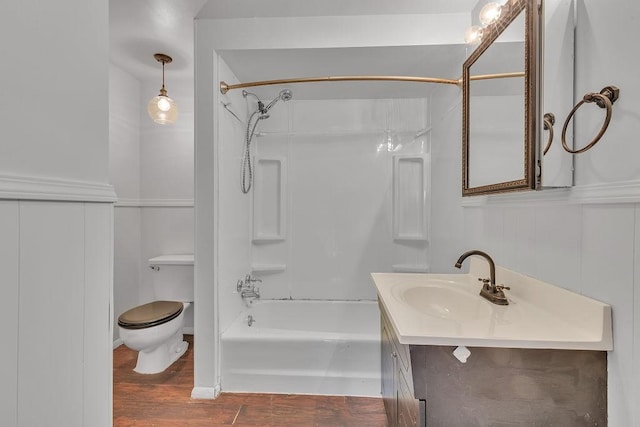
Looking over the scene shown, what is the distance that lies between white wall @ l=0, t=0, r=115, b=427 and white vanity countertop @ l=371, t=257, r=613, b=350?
2.82ft

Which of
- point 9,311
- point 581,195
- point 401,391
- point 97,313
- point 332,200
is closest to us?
point 9,311

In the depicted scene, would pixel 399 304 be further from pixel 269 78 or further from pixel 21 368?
pixel 269 78

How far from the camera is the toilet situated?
1.86 meters

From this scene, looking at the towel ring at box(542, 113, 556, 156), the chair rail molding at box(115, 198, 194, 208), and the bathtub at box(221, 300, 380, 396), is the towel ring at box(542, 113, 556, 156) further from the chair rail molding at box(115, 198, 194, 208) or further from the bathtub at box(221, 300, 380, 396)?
the chair rail molding at box(115, 198, 194, 208)

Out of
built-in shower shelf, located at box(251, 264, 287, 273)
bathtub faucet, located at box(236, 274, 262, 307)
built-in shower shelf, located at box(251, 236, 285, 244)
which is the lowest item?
bathtub faucet, located at box(236, 274, 262, 307)

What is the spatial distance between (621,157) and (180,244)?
2.90 metres

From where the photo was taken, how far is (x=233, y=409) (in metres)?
1.65

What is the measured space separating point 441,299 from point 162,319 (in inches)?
71.9

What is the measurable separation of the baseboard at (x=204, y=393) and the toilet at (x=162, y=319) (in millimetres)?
457

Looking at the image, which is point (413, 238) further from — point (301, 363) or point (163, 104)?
point (163, 104)

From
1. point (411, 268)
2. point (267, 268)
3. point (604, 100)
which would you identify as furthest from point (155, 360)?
point (604, 100)

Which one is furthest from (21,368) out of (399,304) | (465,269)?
(465,269)

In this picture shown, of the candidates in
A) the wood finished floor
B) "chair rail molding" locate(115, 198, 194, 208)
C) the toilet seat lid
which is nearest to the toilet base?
the wood finished floor

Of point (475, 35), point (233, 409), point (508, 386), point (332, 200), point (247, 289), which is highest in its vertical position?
point (475, 35)
